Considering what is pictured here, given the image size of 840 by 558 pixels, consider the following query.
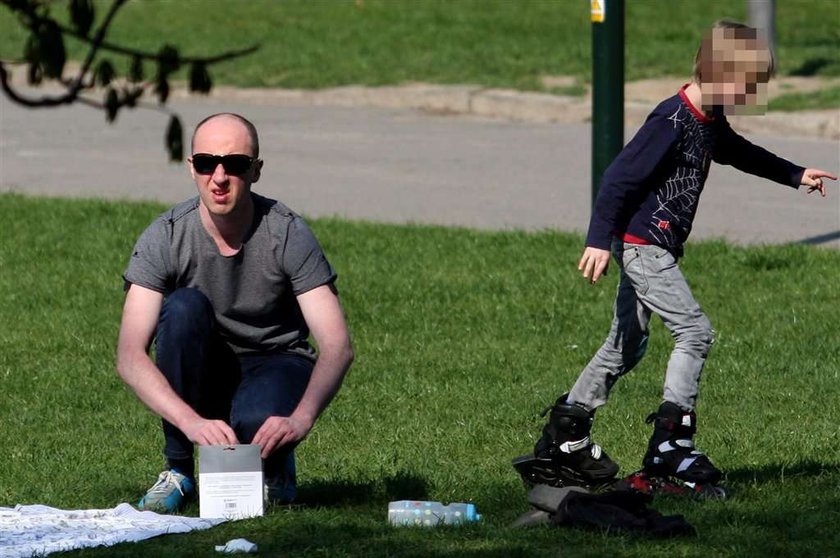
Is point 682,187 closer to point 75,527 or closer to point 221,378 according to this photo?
point 221,378

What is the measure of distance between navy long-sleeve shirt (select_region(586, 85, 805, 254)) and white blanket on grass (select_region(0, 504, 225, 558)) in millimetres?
1477

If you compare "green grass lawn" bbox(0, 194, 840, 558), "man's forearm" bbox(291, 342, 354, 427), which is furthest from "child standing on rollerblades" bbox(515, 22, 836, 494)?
"man's forearm" bbox(291, 342, 354, 427)

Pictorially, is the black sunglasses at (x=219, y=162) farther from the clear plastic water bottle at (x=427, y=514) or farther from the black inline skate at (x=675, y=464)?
the black inline skate at (x=675, y=464)

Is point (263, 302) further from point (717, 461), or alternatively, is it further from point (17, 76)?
point (17, 76)

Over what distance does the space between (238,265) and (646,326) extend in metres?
1.27

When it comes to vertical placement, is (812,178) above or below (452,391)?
above

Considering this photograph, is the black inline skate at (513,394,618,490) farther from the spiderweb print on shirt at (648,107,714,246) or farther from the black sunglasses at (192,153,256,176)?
the black sunglasses at (192,153,256,176)

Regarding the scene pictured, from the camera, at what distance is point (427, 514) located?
4848mm

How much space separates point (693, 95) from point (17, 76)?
12873 millimetres

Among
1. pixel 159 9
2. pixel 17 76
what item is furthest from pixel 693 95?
pixel 159 9

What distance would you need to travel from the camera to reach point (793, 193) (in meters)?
11.6

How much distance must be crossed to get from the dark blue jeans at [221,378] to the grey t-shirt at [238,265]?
7cm

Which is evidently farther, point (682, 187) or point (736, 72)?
point (682, 187)

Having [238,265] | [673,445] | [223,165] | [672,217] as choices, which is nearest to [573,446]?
[673,445]
